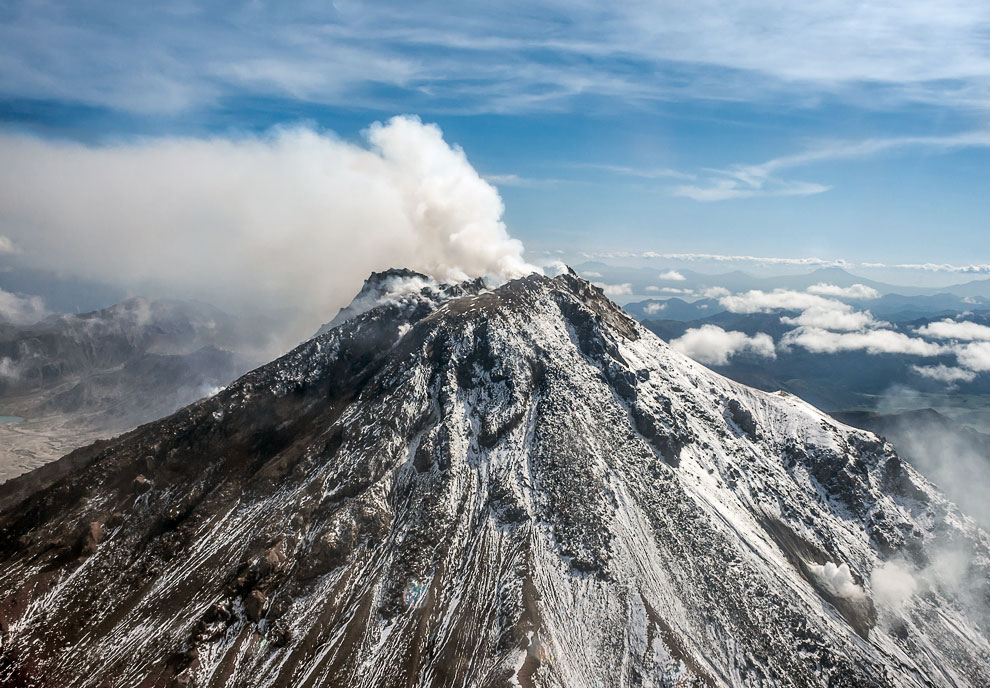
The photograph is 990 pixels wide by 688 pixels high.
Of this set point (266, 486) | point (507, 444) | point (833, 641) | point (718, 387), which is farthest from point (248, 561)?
point (718, 387)

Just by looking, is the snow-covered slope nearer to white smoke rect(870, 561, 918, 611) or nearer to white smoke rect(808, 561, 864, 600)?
white smoke rect(808, 561, 864, 600)

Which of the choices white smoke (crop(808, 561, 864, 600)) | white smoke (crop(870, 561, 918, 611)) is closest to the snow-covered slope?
white smoke (crop(808, 561, 864, 600))

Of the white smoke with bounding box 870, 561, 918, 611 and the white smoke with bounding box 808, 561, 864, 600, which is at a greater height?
the white smoke with bounding box 808, 561, 864, 600

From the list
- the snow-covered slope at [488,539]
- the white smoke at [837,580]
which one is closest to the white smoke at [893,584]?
the snow-covered slope at [488,539]

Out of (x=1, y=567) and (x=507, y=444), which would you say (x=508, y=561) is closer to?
(x=507, y=444)

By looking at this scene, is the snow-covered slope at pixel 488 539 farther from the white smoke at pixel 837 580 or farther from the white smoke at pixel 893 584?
the white smoke at pixel 893 584

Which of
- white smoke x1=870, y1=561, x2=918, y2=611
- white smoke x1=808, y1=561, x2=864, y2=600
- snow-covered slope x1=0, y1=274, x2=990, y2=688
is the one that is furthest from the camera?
white smoke x1=870, y1=561, x2=918, y2=611

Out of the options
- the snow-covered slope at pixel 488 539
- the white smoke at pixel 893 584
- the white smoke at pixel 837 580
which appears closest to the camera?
the snow-covered slope at pixel 488 539

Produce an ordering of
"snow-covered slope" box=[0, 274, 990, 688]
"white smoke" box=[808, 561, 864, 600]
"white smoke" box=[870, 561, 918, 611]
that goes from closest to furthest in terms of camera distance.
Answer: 1. "snow-covered slope" box=[0, 274, 990, 688]
2. "white smoke" box=[808, 561, 864, 600]
3. "white smoke" box=[870, 561, 918, 611]
